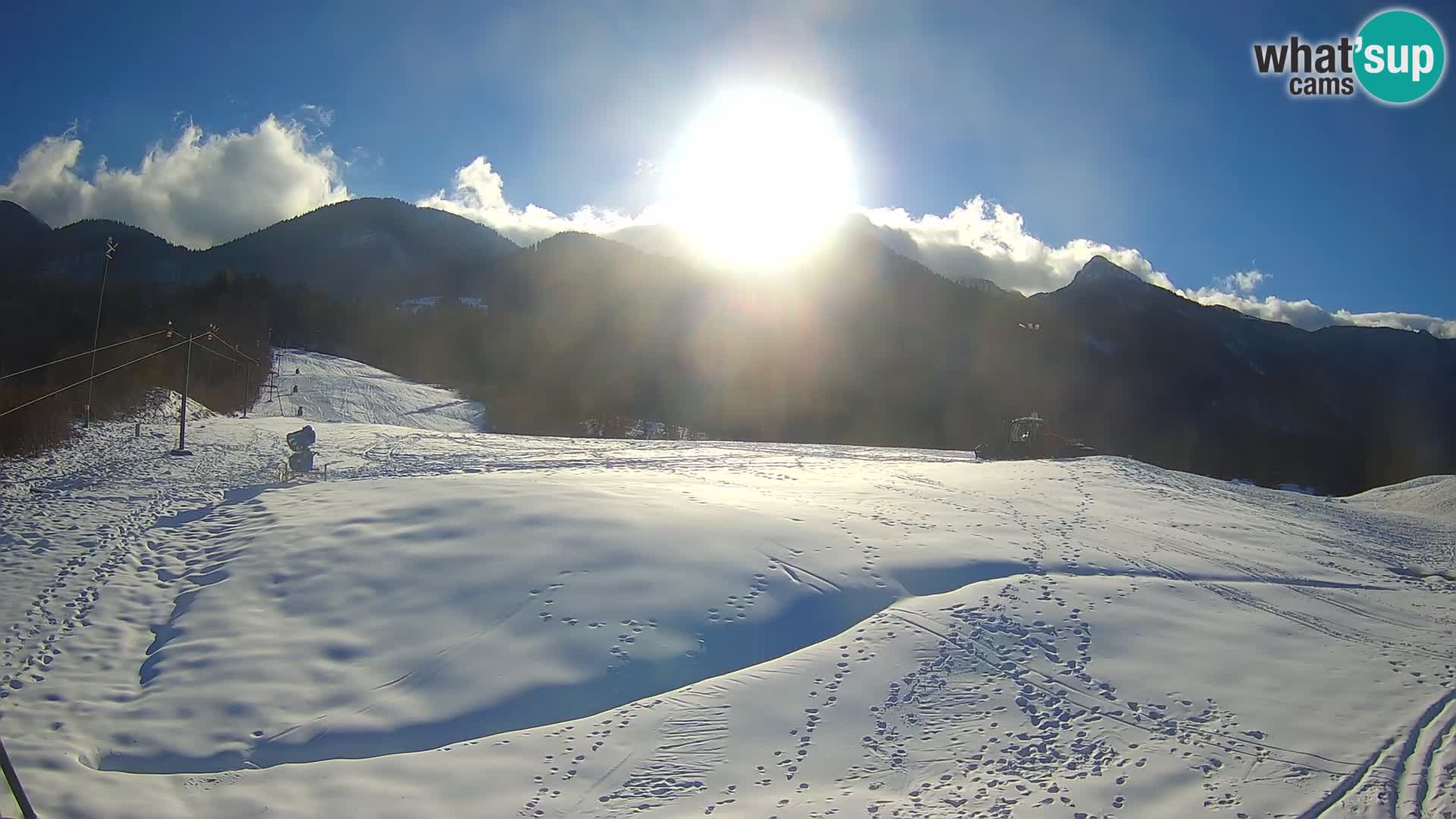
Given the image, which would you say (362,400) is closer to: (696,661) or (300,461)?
(300,461)

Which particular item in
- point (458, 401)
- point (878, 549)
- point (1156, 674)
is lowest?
point (1156, 674)

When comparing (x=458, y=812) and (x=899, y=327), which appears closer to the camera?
(x=458, y=812)

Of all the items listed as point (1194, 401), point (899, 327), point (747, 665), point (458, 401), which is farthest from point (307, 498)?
point (1194, 401)

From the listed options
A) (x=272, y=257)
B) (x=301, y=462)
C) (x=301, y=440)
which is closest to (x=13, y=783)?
(x=301, y=462)

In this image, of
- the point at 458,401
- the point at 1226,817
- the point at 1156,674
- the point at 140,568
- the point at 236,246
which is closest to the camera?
the point at 1226,817

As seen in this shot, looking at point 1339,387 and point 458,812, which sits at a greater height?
point 1339,387

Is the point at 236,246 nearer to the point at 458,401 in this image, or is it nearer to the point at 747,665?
the point at 458,401

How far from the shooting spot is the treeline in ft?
83.5

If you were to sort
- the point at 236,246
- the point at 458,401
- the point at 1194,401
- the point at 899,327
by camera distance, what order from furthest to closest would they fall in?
1. the point at 236,246
2. the point at 899,327
3. the point at 1194,401
4. the point at 458,401

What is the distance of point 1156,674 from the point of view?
27.6ft

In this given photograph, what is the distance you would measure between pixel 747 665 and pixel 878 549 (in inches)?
172

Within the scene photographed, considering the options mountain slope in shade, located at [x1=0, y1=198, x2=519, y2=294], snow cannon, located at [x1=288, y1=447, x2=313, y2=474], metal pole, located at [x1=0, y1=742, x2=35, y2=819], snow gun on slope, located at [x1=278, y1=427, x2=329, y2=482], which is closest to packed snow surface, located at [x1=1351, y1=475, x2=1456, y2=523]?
metal pole, located at [x1=0, y1=742, x2=35, y2=819]

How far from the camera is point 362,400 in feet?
177

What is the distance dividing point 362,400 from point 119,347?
14.0 m
